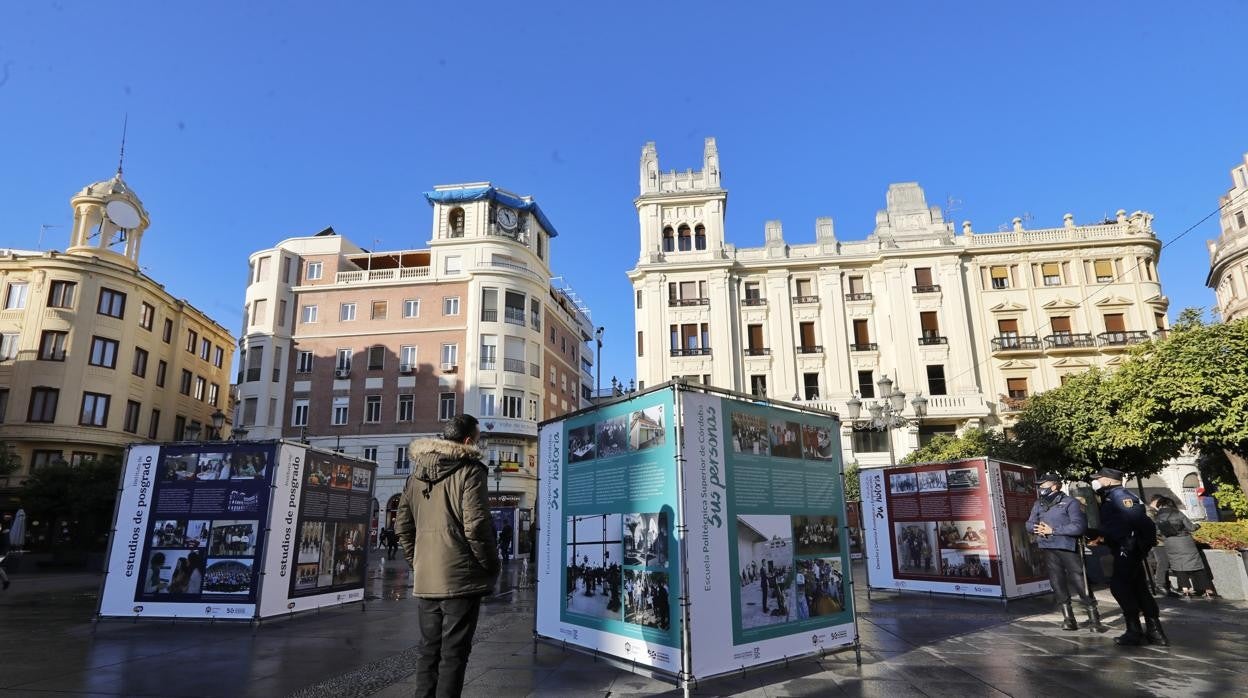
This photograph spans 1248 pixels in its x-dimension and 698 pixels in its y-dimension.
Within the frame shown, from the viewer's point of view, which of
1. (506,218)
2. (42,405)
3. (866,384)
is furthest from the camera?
(506,218)

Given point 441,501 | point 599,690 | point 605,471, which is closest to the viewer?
point 441,501

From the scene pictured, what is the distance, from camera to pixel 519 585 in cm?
1596

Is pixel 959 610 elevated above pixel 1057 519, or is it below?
below

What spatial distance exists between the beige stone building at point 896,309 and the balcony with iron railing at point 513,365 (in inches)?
285

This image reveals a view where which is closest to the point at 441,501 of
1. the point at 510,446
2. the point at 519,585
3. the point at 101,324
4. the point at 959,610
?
the point at 959,610

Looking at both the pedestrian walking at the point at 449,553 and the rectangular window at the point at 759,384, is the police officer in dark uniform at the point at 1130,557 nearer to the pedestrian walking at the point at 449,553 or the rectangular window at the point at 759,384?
the pedestrian walking at the point at 449,553

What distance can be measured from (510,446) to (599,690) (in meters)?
32.8

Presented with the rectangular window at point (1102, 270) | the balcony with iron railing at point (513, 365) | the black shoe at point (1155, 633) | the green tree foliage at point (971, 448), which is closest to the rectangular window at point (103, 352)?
the balcony with iron railing at point (513, 365)

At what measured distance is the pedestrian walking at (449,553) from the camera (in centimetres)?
444

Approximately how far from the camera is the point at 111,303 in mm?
33625

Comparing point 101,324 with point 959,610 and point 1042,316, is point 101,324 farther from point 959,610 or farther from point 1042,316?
point 1042,316

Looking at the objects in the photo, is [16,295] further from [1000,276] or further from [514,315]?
[1000,276]

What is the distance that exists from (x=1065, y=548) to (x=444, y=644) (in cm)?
822

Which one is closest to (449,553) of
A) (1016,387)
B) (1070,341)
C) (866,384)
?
(866,384)
